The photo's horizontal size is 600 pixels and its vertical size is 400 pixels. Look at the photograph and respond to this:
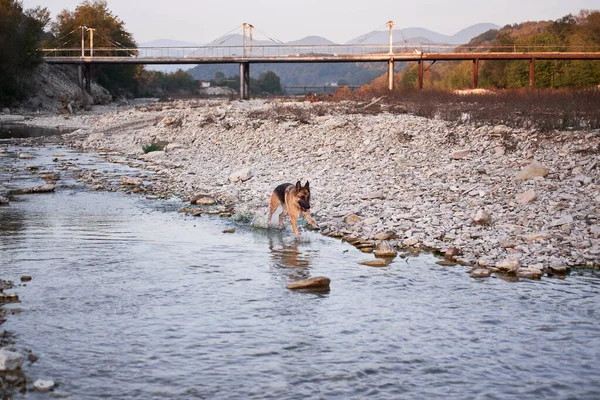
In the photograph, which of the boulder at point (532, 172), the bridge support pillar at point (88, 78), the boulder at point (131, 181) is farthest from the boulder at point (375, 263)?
the bridge support pillar at point (88, 78)

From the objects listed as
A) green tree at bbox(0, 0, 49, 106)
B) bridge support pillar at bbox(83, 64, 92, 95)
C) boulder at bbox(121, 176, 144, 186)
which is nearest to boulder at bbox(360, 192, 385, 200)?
boulder at bbox(121, 176, 144, 186)

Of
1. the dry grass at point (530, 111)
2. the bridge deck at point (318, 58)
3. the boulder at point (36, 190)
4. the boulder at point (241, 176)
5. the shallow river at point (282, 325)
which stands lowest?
the shallow river at point (282, 325)

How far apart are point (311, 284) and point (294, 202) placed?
3.28 metres

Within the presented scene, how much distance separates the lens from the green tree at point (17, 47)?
206 ft

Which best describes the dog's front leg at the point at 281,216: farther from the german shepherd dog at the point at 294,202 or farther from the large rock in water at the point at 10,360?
the large rock in water at the point at 10,360

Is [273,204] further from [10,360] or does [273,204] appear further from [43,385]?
[43,385]

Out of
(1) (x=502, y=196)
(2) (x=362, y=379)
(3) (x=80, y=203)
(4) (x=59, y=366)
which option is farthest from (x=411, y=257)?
(3) (x=80, y=203)

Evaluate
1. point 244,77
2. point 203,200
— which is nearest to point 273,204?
point 203,200

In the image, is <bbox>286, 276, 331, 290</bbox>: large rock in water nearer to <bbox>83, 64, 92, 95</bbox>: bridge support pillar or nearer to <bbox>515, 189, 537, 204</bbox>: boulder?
<bbox>515, 189, 537, 204</bbox>: boulder

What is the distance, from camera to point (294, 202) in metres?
11.7

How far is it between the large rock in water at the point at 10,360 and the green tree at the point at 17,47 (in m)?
63.0

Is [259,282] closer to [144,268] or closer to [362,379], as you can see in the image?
[144,268]

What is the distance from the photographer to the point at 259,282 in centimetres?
891

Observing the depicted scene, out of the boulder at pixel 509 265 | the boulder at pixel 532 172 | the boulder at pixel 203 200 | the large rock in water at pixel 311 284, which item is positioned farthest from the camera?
the boulder at pixel 203 200
